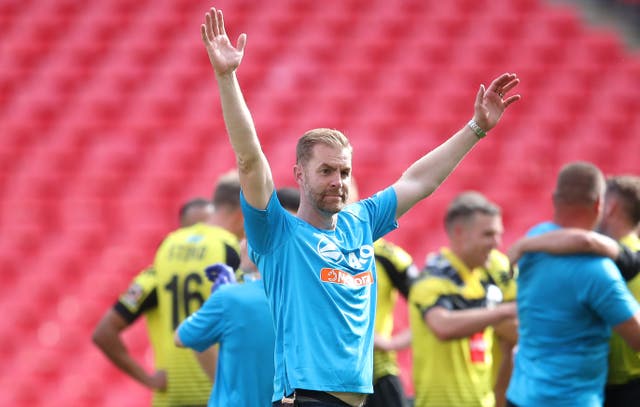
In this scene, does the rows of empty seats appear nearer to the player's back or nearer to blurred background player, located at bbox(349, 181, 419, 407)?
the player's back

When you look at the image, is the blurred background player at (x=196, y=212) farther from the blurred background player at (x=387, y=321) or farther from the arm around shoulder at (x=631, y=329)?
the arm around shoulder at (x=631, y=329)

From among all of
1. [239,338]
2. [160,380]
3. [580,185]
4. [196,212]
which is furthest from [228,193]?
[580,185]

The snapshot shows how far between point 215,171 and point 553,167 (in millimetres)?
3794

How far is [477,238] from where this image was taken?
5.58 metres

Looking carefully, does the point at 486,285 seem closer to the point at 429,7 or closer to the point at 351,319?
the point at 351,319

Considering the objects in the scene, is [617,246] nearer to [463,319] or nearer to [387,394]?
[463,319]

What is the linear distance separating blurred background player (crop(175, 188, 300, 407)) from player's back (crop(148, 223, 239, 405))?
1064 mm

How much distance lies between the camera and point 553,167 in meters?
11.9

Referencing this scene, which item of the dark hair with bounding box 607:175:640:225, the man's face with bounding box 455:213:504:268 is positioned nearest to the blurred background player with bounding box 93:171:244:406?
the man's face with bounding box 455:213:504:268

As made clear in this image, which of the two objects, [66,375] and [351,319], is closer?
[351,319]

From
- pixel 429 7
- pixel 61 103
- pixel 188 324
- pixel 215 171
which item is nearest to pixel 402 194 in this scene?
pixel 188 324

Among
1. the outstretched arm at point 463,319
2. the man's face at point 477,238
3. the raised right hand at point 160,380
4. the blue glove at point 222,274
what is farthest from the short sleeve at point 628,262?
the raised right hand at point 160,380

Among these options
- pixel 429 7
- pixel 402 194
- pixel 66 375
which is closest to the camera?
pixel 402 194

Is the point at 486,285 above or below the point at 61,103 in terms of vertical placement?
below
